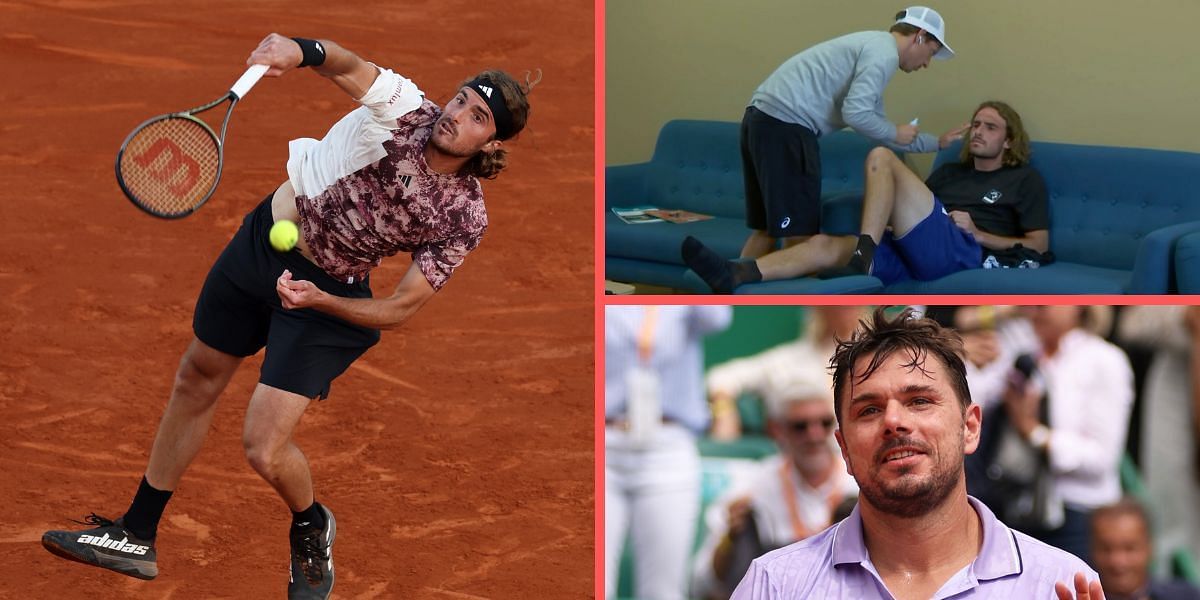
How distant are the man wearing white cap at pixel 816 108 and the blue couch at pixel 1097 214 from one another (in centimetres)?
35

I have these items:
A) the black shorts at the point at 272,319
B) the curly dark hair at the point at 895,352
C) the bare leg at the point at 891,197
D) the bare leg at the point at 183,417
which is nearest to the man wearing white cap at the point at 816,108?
the bare leg at the point at 891,197

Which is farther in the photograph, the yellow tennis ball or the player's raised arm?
the yellow tennis ball

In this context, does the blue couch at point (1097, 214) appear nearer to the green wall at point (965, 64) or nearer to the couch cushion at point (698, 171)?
the green wall at point (965, 64)

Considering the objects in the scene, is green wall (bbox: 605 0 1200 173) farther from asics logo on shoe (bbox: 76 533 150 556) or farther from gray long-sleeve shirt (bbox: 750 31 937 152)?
asics logo on shoe (bbox: 76 533 150 556)

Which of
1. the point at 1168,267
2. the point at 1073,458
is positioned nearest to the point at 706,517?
the point at 1073,458

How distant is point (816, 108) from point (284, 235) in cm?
325

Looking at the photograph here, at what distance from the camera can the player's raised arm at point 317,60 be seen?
4.20m

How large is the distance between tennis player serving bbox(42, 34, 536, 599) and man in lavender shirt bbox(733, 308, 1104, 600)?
1400 millimetres

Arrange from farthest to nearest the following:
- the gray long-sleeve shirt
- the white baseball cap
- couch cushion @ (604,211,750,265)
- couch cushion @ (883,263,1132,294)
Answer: couch cushion @ (604,211,750,265) → the white baseball cap → the gray long-sleeve shirt → couch cushion @ (883,263,1132,294)

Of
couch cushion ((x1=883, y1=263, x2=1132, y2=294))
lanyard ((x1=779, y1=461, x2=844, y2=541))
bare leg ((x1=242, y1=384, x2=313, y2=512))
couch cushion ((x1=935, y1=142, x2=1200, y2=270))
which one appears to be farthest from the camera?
couch cushion ((x1=935, y1=142, x2=1200, y2=270))

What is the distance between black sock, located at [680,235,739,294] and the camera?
669cm

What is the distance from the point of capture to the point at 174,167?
15.1 ft

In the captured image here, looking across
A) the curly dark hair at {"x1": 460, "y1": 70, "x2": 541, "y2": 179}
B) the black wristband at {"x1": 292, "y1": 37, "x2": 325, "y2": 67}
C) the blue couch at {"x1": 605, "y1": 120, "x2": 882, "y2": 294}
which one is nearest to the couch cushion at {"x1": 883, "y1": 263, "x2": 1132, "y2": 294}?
the blue couch at {"x1": 605, "y1": 120, "x2": 882, "y2": 294}

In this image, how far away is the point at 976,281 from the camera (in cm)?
691
